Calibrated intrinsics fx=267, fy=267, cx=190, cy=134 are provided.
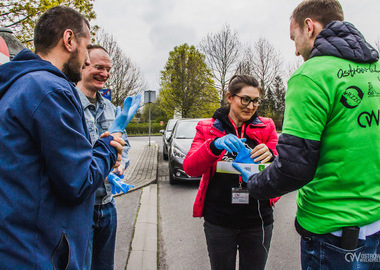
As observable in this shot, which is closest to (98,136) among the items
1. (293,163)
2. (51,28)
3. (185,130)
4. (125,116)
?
(125,116)

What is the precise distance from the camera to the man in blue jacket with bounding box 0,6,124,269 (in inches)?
40.7

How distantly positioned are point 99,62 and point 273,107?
36771 millimetres

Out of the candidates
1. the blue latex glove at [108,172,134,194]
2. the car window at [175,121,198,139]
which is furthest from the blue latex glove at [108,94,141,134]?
the car window at [175,121,198,139]

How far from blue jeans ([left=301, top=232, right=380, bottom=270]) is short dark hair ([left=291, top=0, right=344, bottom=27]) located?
107 cm

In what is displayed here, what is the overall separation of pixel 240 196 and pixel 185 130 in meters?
6.42

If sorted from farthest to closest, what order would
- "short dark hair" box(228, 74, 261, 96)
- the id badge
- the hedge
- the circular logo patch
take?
1. the hedge
2. "short dark hair" box(228, 74, 261, 96)
3. the id badge
4. the circular logo patch

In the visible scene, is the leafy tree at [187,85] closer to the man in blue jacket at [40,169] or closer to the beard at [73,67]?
the beard at [73,67]

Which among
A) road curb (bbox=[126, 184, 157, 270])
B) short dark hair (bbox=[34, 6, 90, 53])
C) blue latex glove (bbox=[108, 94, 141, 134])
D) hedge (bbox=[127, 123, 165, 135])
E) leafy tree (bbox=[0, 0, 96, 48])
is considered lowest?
hedge (bbox=[127, 123, 165, 135])

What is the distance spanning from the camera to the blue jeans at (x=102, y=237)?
2086 mm

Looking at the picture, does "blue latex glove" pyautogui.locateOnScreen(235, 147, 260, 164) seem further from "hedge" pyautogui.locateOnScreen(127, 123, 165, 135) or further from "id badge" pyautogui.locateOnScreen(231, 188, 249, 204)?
"hedge" pyautogui.locateOnScreen(127, 123, 165, 135)

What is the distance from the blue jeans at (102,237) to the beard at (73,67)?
110 centimetres

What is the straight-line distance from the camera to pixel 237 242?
209 cm

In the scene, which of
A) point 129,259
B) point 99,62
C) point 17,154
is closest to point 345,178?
point 17,154

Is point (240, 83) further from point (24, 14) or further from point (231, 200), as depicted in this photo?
point (24, 14)
